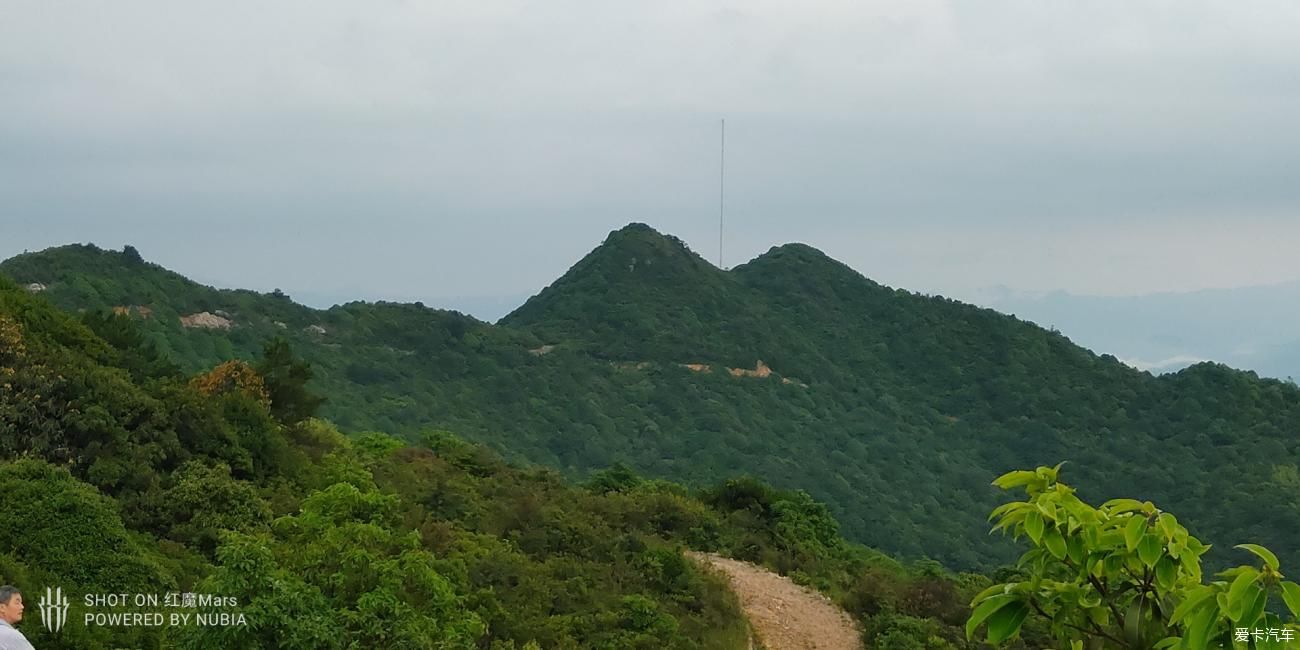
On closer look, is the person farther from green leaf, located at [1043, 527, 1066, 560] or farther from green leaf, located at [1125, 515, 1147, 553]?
green leaf, located at [1125, 515, 1147, 553]

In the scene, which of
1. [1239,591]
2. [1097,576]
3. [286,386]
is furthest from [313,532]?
[286,386]

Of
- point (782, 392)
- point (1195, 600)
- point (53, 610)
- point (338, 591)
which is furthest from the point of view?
point (782, 392)

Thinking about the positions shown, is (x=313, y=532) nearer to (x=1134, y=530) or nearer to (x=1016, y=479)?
(x=1016, y=479)

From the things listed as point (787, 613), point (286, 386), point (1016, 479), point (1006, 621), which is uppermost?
point (1016, 479)

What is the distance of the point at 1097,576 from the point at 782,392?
4865 cm

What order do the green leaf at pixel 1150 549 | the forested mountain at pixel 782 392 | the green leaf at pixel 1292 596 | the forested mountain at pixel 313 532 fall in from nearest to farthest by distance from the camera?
the green leaf at pixel 1292 596 < the green leaf at pixel 1150 549 < the forested mountain at pixel 313 532 < the forested mountain at pixel 782 392

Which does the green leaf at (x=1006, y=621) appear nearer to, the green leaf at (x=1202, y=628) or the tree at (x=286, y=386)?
the green leaf at (x=1202, y=628)

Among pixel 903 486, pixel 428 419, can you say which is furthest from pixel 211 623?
pixel 903 486

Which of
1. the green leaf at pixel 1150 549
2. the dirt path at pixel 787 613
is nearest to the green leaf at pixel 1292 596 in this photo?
the green leaf at pixel 1150 549

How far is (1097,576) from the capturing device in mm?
2771

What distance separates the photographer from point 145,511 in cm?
1023

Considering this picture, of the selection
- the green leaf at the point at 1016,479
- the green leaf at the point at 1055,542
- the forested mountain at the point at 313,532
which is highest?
the green leaf at the point at 1016,479

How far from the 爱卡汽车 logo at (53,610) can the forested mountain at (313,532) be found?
0.24 feet

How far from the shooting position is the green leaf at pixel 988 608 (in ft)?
8.49
